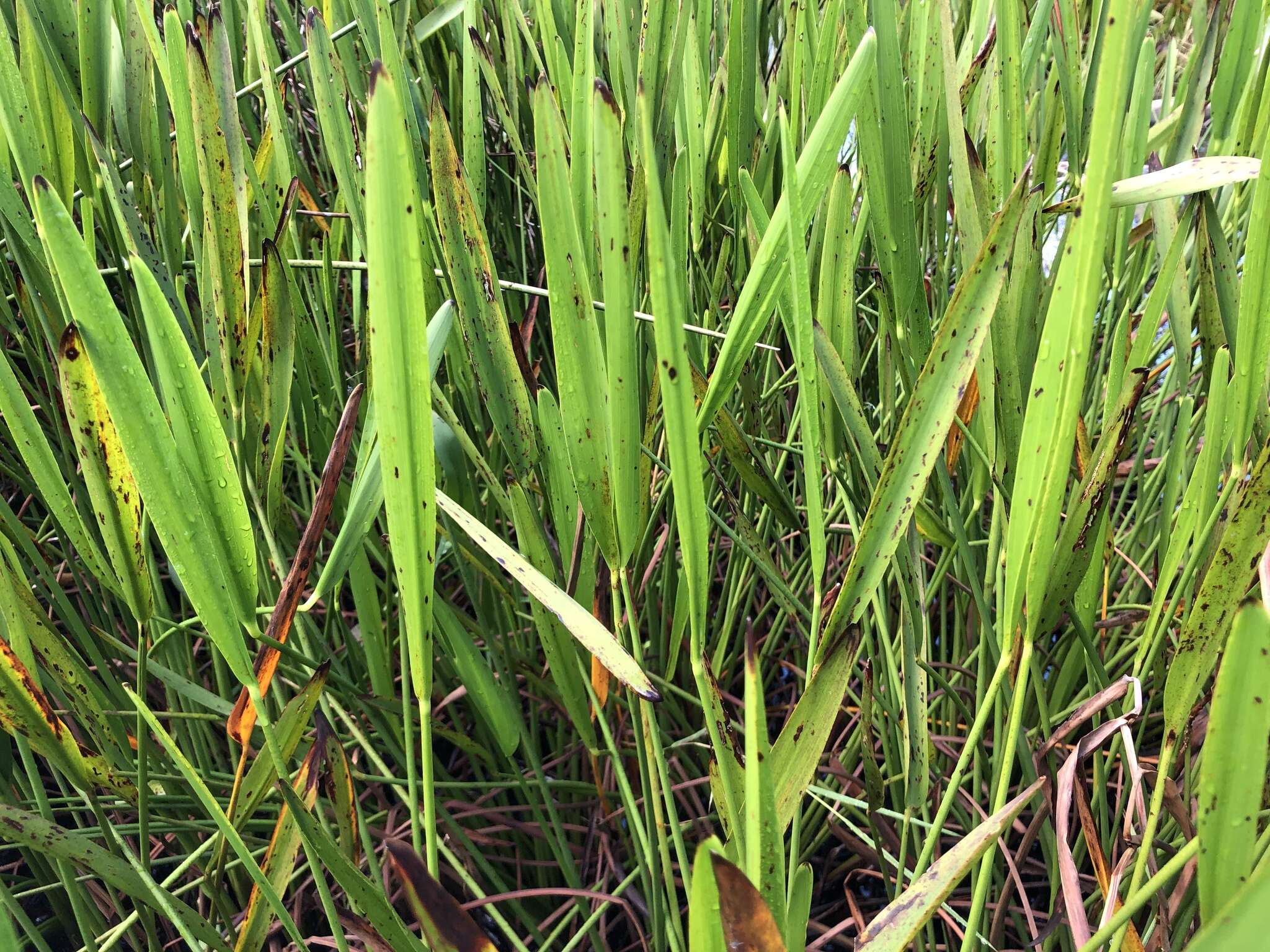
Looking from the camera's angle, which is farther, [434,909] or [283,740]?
[283,740]

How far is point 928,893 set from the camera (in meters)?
0.25

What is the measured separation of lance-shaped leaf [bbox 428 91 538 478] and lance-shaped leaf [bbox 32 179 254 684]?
0.13 meters

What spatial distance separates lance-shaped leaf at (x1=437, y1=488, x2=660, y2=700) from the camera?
0.28 meters

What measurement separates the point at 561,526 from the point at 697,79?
0.80ft

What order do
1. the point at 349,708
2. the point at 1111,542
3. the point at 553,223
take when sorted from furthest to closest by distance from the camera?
the point at 349,708 → the point at 1111,542 → the point at 553,223

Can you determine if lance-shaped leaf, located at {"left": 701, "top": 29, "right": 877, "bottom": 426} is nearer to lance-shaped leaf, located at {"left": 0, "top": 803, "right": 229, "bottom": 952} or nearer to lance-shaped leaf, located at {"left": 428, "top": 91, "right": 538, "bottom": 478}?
lance-shaped leaf, located at {"left": 428, "top": 91, "right": 538, "bottom": 478}

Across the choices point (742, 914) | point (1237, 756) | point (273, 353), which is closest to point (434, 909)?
point (742, 914)

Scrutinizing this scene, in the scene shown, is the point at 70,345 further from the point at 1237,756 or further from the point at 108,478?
the point at 1237,756

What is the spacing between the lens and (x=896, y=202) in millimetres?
388

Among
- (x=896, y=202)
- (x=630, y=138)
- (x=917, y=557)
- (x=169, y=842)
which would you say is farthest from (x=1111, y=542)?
(x=169, y=842)

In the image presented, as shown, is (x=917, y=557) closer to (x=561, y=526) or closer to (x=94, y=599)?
(x=561, y=526)

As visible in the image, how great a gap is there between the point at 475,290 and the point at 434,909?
0.81ft

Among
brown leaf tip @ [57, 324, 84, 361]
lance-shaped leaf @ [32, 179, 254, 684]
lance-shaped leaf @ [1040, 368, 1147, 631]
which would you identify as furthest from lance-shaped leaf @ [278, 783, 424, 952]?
lance-shaped leaf @ [1040, 368, 1147, 631]

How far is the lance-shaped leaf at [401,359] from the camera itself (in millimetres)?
208
